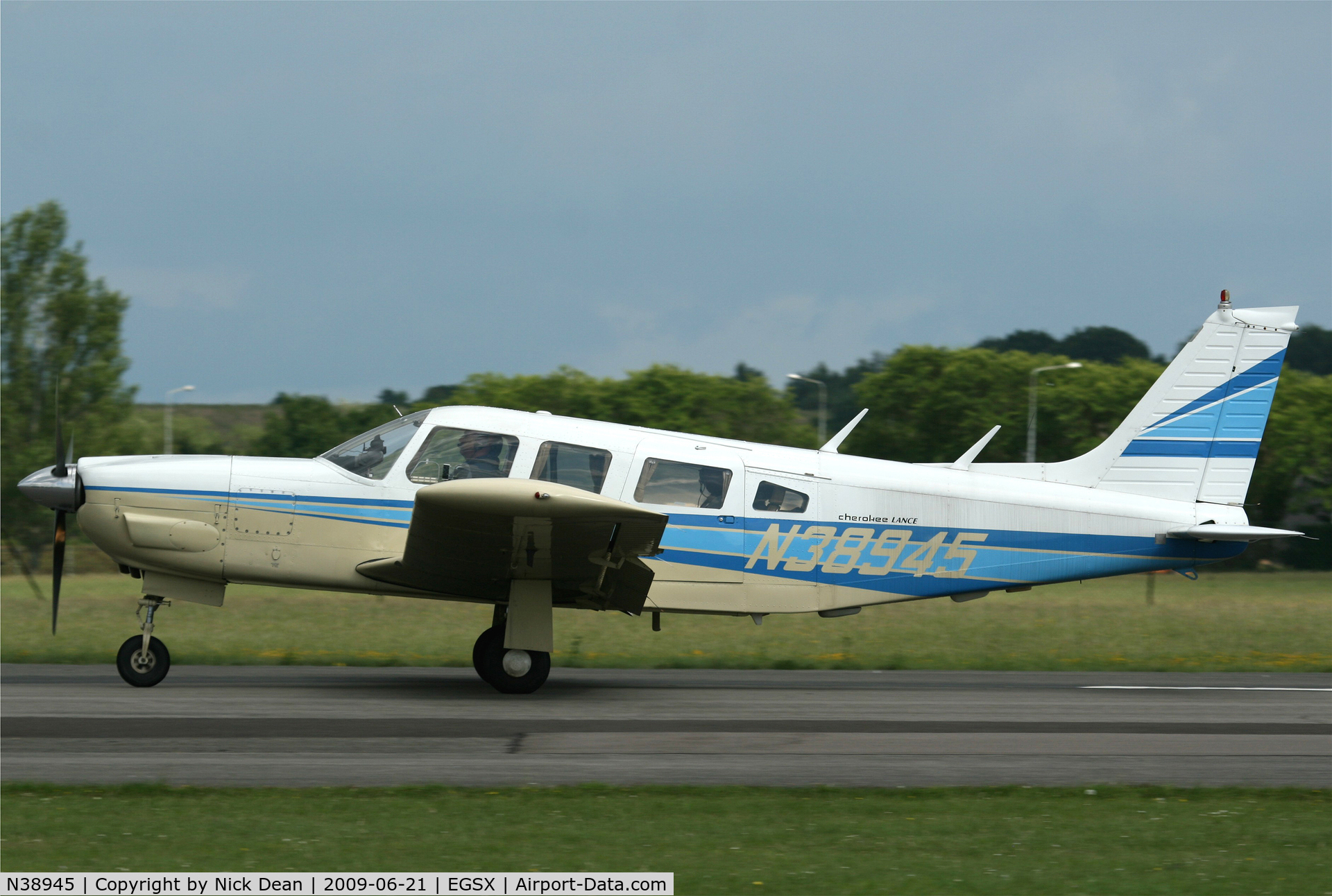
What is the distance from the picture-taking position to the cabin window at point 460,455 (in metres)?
10.4

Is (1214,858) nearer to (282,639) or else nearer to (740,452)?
(740,452)

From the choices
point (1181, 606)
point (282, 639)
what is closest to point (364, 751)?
point (282, 639)

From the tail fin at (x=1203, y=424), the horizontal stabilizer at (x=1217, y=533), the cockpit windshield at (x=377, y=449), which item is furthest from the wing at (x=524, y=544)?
the horizontal stabilizer at (x=1217, y=533)

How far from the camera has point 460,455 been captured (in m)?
10.5

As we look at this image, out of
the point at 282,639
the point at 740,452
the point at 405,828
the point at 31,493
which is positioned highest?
the point at 740,452

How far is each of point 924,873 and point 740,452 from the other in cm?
606

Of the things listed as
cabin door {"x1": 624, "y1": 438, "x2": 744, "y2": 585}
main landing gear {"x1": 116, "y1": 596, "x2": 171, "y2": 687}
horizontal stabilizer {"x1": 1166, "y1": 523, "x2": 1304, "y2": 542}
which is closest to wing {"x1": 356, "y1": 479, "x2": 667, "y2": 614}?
cabin door {"x1": 624, "y1": 438, "x2": 744, "y2": 585}

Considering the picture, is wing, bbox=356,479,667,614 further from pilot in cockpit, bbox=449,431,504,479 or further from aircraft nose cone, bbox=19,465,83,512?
aircraft nose cone, bbox=19,465,83,512

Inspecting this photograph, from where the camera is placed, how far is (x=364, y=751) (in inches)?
306

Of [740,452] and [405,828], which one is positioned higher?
[740,452]

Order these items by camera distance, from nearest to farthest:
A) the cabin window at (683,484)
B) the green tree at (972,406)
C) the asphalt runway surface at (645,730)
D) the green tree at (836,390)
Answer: the asphalt runway surface at (645,730)
the cabin window at (683,484)
the green tree at (972,406)
the green tree at (836,390)

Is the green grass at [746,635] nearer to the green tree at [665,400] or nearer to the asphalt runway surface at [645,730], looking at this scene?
the asphalt runway surface at [645,730]

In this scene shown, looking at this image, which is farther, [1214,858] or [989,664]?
[989,664]

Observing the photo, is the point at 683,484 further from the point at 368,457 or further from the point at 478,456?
the point at 368,457
